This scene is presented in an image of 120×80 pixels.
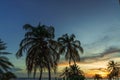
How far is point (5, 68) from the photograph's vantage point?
51.1m

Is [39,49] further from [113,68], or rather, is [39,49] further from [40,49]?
[113,68]

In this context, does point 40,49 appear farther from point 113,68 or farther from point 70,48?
point 113,68

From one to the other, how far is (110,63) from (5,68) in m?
92.2

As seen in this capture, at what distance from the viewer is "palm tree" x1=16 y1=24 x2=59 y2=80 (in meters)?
51.2

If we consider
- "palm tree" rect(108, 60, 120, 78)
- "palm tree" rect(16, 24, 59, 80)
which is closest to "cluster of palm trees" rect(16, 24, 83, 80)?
"palm tree" rect(16, 24, 59, 80)

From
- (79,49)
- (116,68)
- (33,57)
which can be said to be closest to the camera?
(33,57)

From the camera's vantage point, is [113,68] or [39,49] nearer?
[39,49]

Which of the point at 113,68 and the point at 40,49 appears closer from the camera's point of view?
the point at 40,49

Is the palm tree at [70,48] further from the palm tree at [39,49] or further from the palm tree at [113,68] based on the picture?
the palm tree at [113,68]

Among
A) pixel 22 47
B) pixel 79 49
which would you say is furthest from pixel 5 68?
pixel 79 49

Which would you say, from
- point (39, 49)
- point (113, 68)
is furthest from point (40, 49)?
point (113, 68)

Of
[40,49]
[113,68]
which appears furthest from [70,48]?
[113,68]

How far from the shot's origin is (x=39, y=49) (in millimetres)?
51562

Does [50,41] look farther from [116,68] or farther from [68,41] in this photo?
[116,68]
